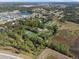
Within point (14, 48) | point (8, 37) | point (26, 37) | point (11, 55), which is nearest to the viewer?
point (11, 55)

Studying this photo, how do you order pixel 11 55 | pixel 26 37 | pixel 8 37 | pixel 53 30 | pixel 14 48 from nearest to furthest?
pixel 11 55 → pixel 14 48 → pixel 8 37 → pixel 26 37 → pixel 53 30

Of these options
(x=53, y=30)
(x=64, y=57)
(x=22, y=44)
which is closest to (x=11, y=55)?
(x=22, y=44)

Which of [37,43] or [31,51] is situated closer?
[31,51]

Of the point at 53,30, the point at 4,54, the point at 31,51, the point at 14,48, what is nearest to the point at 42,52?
the point at 31,51

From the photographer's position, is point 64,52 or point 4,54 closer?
point 4,54

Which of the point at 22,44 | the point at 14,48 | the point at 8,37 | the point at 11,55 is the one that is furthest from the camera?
the point at 8,37

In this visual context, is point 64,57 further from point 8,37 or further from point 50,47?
point 8,37

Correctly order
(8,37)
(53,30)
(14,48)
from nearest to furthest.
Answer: (14,48)
(8,37)
(53,30)

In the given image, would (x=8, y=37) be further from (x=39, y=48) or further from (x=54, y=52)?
(x=54, y=52)
